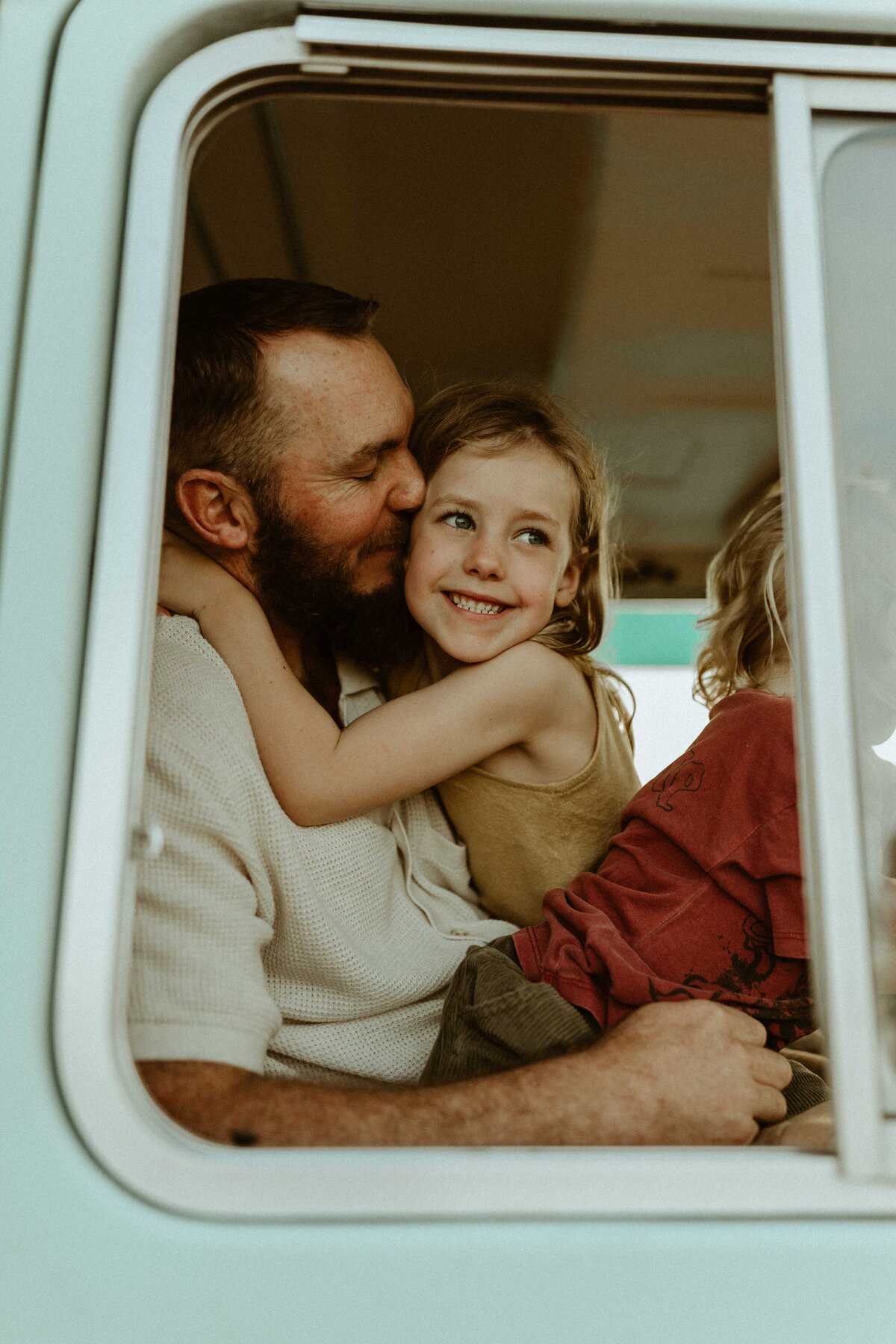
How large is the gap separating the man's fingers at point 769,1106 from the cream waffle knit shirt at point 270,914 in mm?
466

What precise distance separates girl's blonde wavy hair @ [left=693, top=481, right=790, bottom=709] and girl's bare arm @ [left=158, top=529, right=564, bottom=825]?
0.41 m

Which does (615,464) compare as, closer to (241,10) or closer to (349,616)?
(349,616)

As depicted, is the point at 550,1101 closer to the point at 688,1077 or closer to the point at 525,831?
the point at 688,1077

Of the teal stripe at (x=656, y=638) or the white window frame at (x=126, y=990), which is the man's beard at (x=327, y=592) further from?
the teal stripe at (x=656, y=638)

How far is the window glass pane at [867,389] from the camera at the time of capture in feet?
3.52

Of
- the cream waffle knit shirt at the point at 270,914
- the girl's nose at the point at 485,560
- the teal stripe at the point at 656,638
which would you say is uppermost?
the teal stripe at the point at 656,638

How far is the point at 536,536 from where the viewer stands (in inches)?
71.4

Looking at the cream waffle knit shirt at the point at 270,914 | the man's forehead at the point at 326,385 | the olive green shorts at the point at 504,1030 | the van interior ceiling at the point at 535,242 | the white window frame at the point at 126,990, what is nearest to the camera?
the white window frame at the point at 126,990

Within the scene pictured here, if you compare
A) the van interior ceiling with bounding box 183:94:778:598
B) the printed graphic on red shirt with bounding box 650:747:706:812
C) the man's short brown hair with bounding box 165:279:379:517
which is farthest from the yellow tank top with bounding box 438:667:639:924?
the van interior ceiling with bounding box 183:94:778:598

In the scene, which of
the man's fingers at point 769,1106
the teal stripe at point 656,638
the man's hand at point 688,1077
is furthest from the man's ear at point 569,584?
the teal stripe at point 656,638

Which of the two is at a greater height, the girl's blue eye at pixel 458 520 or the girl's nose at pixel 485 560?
the girl's blue eye at pixel 458 520

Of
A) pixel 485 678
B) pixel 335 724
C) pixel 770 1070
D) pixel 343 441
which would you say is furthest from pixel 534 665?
pixel 770 1070

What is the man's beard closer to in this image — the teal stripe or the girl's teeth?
the girl's teeth

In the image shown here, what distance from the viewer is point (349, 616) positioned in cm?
179
